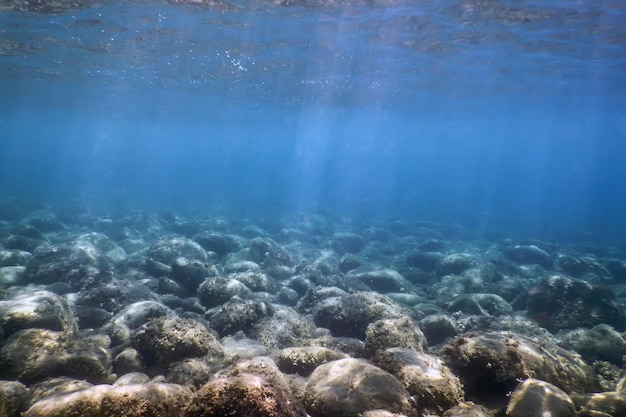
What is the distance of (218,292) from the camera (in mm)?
9633

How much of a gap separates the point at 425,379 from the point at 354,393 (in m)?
0.96

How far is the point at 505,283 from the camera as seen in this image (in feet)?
45.2

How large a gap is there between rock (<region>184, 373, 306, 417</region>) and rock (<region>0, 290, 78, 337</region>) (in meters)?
4.47

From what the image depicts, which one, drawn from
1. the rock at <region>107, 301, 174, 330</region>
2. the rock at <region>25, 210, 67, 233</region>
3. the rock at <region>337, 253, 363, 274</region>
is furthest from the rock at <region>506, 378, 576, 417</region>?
the rock at <region>25, 210, 67, 233</region>

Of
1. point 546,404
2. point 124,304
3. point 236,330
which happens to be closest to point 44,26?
point 124,304

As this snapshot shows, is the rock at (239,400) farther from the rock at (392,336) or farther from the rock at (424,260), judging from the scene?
the rock at (424,260)

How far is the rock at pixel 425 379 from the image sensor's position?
13.0 ft

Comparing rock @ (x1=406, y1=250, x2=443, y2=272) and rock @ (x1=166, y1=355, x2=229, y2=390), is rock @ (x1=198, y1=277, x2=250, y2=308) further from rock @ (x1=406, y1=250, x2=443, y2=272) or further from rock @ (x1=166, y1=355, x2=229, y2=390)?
rock @ (x1=406, y1=250, x2=443, y2=272)

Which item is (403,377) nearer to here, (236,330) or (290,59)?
(236,330)

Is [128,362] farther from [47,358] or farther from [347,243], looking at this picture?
[347,243]

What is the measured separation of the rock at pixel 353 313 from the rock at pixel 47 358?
450 cm

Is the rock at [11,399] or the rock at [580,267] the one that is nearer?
the rock at [11,399]

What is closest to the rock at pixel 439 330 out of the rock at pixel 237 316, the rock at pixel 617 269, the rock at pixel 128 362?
the rock at pixel 237 316

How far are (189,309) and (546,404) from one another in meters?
7.91
